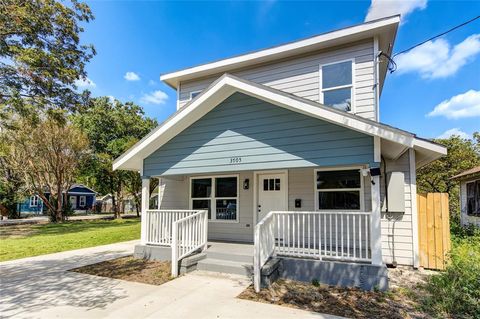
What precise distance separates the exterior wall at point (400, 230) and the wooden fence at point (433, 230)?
0.26 meters

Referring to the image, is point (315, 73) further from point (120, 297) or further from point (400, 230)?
point (120, 297)

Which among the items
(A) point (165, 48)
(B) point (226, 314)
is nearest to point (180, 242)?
(B) point (226, 314)

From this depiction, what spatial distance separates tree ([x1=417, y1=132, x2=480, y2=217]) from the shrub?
16.0m

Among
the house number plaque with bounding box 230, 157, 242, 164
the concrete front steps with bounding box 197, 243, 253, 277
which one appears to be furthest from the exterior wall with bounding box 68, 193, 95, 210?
the house number plaque with bounding box 230, 157, 242, 164

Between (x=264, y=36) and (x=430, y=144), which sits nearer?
(x=430, y=144)

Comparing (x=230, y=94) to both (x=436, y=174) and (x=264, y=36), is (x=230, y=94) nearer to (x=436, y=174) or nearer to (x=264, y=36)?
(x=264, y=36)

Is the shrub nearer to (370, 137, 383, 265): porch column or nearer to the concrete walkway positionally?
(370, 137, 383, 265): porch column

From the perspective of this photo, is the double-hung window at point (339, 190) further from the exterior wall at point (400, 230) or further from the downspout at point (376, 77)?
the downspout at point (376, 77)

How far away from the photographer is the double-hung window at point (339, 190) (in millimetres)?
7332

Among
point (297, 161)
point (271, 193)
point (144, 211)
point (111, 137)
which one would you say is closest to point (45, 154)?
point (111, 137)

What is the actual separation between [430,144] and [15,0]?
12.3 meters

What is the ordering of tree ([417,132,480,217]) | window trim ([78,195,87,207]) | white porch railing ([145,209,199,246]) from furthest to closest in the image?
window trim ([78,195,87,207])
tree ([417,132,480,217])
white porch railing ([145,209,199,246])

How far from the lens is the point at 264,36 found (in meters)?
13.8

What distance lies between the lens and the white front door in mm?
8266
